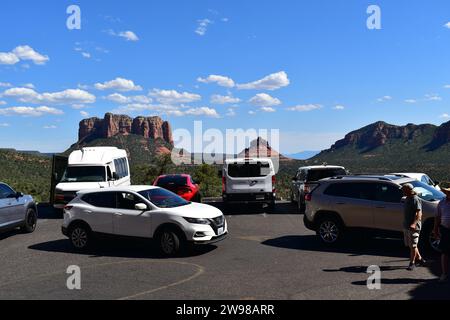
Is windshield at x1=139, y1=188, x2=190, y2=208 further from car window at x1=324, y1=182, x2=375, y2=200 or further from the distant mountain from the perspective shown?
Answer: the distant mountain

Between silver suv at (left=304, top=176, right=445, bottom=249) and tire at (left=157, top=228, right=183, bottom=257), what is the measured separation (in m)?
3.54

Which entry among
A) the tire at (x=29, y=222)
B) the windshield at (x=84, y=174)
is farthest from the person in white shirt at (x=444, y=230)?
the windshield at (x=84, y=174)

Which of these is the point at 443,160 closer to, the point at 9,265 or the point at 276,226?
the point at 276,226

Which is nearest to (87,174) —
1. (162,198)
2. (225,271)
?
(162,198)

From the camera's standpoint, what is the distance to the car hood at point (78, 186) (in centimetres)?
1719

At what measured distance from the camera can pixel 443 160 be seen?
78250 mm

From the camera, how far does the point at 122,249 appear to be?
11.2 meters

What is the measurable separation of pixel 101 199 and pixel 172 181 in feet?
23.6

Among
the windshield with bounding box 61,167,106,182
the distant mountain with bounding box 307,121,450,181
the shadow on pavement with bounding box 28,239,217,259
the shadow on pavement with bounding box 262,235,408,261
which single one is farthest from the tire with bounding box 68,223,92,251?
the distant mountain with bounding box 307,121,450,181

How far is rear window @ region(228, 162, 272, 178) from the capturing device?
1762 cm

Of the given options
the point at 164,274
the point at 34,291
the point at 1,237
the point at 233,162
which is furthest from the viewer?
the point at 233,162

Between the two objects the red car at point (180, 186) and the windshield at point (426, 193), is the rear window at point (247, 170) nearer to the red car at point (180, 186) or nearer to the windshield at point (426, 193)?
the red car at point (180, 186)

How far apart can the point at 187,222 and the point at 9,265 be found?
3969 mm
